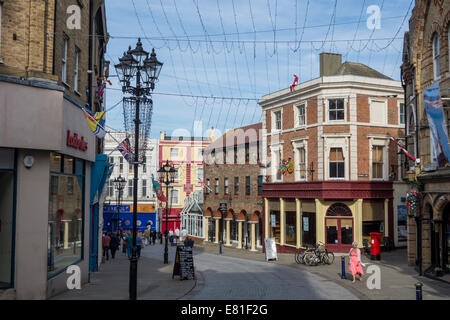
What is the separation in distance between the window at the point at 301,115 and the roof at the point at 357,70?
3474mm

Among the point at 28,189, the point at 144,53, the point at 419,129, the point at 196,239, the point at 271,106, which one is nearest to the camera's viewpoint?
the point at 28,189

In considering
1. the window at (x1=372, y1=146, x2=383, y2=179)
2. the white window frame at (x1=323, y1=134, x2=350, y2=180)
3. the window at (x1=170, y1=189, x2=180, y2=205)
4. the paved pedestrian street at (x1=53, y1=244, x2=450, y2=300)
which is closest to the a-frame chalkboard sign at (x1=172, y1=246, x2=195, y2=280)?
the paved pedestrian street at (x1=53, y1=244, x2=450, y2=300)

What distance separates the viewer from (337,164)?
3183 cm

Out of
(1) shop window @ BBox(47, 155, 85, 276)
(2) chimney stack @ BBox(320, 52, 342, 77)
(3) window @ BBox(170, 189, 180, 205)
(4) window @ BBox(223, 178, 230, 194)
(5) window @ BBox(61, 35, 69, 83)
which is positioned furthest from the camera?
(3) window @ BBox(170, 189, 180, 205)

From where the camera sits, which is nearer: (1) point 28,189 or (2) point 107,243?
(1) point 28,189

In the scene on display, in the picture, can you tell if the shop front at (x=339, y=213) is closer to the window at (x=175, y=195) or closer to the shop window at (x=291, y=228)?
the shop window at (x=291, y=228)

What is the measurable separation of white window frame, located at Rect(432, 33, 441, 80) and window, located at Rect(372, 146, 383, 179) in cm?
1247

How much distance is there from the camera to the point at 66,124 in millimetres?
14891

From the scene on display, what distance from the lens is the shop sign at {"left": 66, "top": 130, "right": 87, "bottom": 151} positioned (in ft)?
50.0

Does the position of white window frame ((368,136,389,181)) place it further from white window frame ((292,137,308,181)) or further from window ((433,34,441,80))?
window ((433,34,441,80))

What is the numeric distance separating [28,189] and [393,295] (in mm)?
12008

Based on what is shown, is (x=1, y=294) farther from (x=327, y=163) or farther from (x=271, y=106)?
(x=271, y=106)
